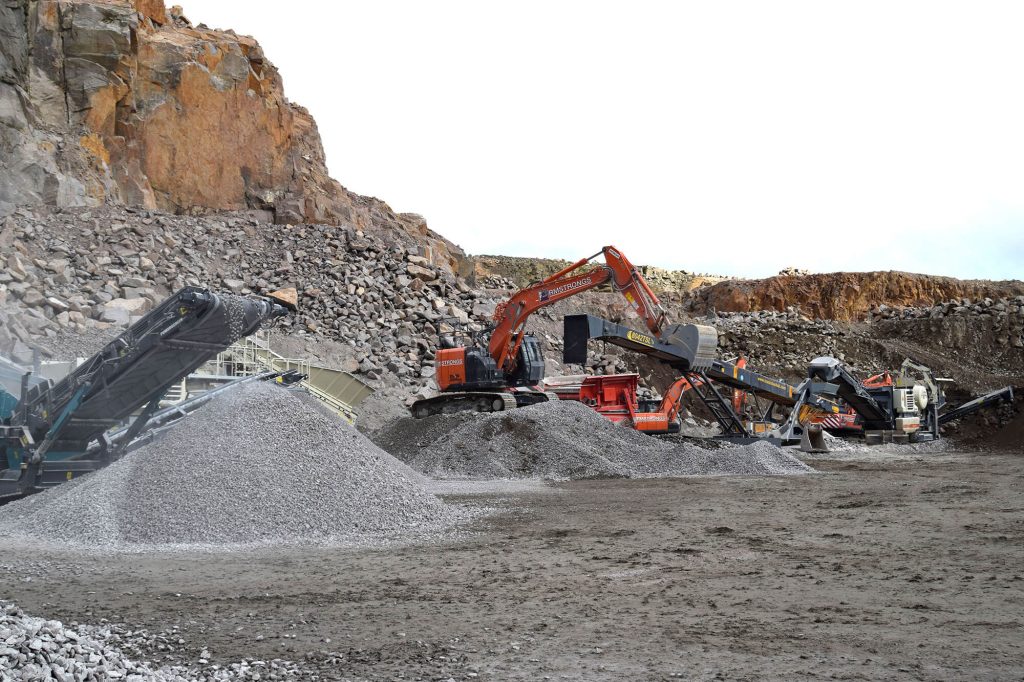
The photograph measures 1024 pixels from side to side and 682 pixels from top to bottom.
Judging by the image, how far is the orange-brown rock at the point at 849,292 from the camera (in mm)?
Answer: 47281

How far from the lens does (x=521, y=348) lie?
17016 millimetres

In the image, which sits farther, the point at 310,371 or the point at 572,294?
the point at 310,371

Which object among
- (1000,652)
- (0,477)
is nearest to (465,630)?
(1000,652)

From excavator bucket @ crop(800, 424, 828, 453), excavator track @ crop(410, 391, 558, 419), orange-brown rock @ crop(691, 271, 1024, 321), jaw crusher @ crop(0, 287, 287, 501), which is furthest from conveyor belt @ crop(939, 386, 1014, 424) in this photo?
orange-brown rock @ crop(691, 271, 1024, 321)

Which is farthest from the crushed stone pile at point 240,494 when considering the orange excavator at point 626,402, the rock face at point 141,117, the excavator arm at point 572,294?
the rock face at point 141,117

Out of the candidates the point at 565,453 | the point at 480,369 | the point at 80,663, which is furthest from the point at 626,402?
the point at 80,663

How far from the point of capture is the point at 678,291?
61.5 metres

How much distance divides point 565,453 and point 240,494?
21.6 feet

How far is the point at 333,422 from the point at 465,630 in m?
4.70

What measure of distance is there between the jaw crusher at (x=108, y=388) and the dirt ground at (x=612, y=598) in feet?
7.28

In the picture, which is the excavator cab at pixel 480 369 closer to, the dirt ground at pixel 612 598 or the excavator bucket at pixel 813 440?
the excavator bucket at pixel 813 440

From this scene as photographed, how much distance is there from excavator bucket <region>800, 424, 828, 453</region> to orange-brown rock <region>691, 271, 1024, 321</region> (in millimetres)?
30125

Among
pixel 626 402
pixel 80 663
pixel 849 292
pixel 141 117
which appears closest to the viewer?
pixel 80 663

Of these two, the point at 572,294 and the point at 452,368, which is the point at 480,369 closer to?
the point at 452,368
